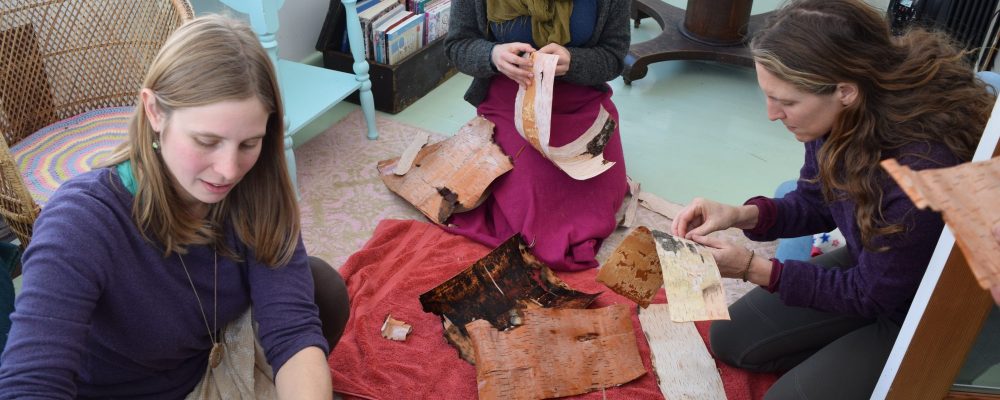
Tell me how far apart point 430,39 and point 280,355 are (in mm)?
2294

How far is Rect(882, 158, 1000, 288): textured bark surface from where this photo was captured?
739 mm

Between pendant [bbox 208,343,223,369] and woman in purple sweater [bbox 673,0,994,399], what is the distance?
1066 millimetres

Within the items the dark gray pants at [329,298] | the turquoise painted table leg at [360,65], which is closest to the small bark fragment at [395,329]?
the dark gray pants at [329,298]

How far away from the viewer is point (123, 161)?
55.4 inches

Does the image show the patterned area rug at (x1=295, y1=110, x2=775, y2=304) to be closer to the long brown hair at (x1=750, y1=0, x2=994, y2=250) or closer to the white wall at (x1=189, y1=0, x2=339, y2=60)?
the white wall at (x1=189, y1=0, x2=339, y2=60)

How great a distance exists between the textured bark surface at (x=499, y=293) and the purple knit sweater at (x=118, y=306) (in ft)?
2.20

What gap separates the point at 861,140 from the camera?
163 centimetres

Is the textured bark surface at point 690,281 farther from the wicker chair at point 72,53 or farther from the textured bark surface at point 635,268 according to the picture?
the wicker chair at point 72,53

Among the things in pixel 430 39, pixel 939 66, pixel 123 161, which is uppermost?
pixel 939 66

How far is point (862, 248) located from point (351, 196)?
176 cm

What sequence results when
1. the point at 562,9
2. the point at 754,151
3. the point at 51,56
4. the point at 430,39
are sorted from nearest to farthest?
the point at 51,56
the point at 562,9
the point at 754,151
the point at 430,39

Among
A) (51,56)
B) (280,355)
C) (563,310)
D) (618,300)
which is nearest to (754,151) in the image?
(618,300)

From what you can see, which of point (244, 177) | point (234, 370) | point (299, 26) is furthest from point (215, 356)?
point (299, 26)

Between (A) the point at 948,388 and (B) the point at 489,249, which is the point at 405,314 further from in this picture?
(A) the point at 948,388
